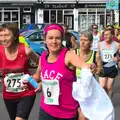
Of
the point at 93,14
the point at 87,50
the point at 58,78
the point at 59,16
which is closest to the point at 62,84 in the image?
the point at 58,78

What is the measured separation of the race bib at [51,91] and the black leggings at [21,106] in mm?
618

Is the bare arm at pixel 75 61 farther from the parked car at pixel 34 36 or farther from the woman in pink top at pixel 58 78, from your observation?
the parked car at pixel 34 36

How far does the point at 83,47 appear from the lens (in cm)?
614

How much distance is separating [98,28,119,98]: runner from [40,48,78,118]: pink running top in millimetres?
4114

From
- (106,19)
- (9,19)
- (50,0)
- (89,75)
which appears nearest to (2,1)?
(9,19)

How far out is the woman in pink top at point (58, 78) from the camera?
400cm

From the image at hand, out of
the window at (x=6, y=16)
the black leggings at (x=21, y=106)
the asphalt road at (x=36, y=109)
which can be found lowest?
the asphalt road at (x=36, y=109)

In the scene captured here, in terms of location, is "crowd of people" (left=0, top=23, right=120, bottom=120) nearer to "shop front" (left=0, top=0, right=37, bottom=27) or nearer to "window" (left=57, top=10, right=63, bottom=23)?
"shop front" (left=0, top=0, right=37, bottom=27)

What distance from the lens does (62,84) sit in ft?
13.2

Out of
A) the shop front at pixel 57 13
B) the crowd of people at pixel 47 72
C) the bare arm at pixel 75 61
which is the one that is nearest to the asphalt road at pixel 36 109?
the crowd of people at pixel 47 72

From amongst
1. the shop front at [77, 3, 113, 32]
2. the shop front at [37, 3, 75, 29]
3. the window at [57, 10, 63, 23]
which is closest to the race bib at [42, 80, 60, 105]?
the shop front at [37, 3, 75, 29]

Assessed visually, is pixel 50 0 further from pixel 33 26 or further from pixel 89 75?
pixel 89 75

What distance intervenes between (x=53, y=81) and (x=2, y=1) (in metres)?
34.3

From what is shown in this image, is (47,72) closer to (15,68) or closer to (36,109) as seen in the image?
(15,68)
